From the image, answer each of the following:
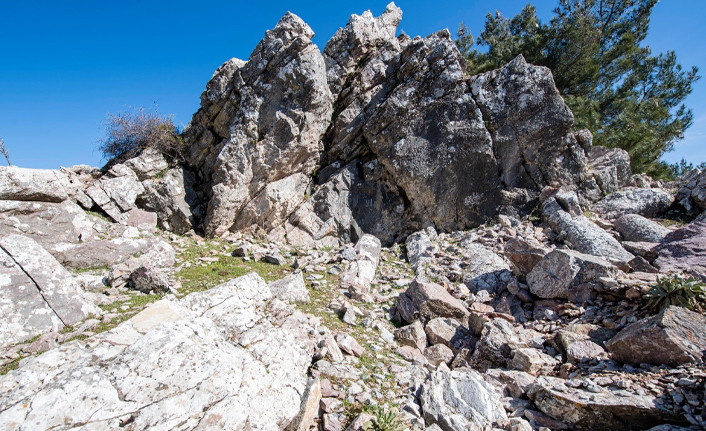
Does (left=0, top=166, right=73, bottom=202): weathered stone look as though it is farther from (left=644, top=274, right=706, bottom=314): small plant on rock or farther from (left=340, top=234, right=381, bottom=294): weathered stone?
(left=644, top=274, right=706, bottom=314): small plant on rock

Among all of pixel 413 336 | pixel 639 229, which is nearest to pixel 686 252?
pixel 639 229

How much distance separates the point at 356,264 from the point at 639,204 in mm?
13834

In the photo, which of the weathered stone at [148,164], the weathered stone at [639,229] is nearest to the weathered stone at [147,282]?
the weathered stone at [148,164]

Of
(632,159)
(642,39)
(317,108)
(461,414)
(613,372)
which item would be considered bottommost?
(461,414)

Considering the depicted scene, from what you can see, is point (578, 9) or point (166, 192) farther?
point (578, 9)

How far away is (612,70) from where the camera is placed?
23.3m

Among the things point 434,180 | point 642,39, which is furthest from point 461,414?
point 642,39

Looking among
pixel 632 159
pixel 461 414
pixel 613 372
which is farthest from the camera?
pixel 632 159

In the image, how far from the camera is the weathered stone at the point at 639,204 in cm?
1548

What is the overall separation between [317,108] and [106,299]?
1419 cm

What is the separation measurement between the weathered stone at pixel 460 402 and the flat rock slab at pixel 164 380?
2.18 metres

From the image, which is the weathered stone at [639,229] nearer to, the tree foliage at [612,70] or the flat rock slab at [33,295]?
the tree foliage at [612,70]

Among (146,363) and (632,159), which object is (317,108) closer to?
(146,363)

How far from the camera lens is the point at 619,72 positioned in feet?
76.7
